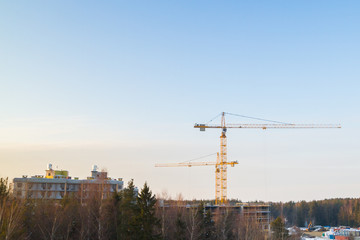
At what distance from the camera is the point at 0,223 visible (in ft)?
103

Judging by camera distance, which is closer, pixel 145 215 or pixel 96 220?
pixel 145 215

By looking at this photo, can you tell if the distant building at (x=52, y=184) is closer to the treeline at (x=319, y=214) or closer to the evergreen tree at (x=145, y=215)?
the evergreen tree at (x=145, y=215)

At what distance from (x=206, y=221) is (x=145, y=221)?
20638 mm

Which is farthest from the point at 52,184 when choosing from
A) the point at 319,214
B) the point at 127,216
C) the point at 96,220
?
the point at 319,214

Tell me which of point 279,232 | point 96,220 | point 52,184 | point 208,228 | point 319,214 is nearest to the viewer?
point 96,220

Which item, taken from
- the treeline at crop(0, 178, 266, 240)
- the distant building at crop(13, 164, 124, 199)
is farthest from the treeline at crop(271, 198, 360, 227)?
the treeline at crop(0, 178, 266, 240)

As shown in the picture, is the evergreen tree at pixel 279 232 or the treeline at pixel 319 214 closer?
the evergreen tree at pixel 279 232

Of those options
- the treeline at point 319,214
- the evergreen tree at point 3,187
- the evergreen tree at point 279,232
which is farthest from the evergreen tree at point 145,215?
the treeline at point 319,214

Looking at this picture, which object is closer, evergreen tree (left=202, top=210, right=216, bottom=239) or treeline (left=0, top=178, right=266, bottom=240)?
treeline (left=0, top=178, right=266, bottom=240)

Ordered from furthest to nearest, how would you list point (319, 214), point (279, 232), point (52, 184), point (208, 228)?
point (319, 214) < point (52, 184) < point (279, 232) < point (208, 228)

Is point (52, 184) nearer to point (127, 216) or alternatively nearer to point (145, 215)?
point (127, 216)

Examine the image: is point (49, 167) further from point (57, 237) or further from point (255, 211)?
point (255, 211)

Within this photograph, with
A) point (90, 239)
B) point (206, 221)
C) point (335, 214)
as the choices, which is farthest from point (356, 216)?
point (90, 239)

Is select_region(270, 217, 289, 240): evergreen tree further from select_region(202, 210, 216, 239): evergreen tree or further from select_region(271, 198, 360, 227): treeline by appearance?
select_region(271, 198, 360, 227): treeline
